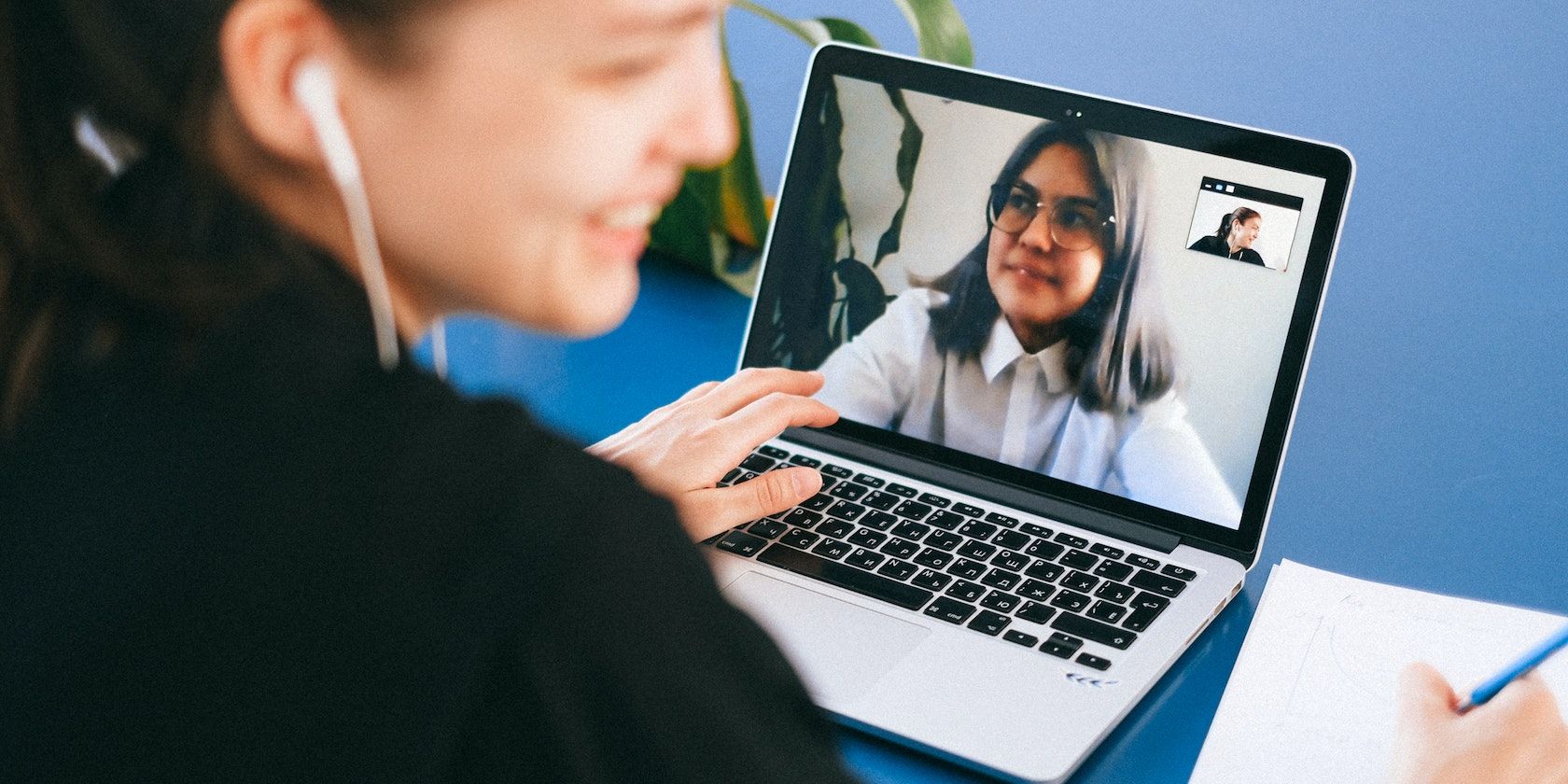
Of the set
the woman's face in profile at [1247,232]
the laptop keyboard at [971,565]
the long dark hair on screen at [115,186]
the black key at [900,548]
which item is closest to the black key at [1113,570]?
the laptop keyboard at [971,565]

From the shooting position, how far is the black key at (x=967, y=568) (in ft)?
2.60

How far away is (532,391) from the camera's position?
1046mm

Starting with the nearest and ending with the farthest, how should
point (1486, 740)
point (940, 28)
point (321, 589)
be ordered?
point (321, 589) < point (1486, 740) < point (940, 28)

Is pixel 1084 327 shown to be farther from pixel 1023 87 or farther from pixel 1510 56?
pixel 1510 56

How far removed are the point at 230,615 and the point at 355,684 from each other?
0.12 ft

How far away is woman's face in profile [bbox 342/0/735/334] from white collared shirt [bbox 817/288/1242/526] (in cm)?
48

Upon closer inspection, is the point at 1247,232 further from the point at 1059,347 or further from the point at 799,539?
the point at 799,539

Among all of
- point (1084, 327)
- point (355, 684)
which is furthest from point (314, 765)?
point (1084, 327)

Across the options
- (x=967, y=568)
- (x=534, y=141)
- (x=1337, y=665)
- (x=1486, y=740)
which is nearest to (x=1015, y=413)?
(x=967, y=568)

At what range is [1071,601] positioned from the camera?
0.77 m

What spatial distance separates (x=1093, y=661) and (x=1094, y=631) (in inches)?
1.1

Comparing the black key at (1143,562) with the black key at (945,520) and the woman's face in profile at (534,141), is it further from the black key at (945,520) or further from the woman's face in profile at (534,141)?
the woman's face in profile at (534,141)

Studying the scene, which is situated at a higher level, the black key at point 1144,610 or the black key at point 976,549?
the black key at point 976,549

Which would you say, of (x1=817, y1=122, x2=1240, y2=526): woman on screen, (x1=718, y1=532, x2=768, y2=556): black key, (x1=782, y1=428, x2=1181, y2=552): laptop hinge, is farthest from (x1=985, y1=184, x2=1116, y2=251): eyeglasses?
(x1=718, y1=532, x2=768, y2=556): black key
